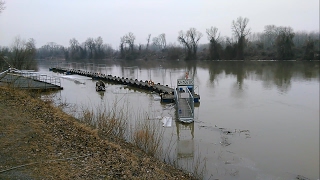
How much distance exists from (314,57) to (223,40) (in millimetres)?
41910

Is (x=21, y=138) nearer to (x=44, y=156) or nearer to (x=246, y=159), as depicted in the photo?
(x=44, y=156)

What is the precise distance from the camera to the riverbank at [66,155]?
23.1 ft

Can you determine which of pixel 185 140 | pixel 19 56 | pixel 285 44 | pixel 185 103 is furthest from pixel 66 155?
pixel 285 44

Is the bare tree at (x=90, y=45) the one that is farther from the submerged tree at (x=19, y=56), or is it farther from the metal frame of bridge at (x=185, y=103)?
the metal frame of bridge at (x=185, y=103)

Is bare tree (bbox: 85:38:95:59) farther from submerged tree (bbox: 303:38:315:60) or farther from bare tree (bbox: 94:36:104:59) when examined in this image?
submerged tree (bbox: 303:38:315:60)

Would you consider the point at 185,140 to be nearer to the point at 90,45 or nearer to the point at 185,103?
the point at 185,103

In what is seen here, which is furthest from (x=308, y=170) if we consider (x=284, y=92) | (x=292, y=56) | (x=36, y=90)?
(x=292, y=56)

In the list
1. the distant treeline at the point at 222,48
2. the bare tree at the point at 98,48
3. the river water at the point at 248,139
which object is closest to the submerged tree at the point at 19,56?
the distant treeline at the point at 222,48

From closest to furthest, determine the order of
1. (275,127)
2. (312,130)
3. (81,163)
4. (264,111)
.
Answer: (81,163) < (312,130) < (275,127) < (264,111)

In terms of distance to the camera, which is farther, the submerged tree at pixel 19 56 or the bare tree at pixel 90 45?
the bare tree at pixel 90 45

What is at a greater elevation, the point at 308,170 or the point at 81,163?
the point at 81,163

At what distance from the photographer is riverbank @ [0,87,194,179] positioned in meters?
7.04

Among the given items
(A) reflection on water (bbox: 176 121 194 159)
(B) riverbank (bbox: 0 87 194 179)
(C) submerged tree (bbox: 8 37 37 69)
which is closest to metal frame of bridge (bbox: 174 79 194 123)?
(A) reflection on water (bbox: 176 121 194 159)

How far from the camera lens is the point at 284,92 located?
24.5 m
